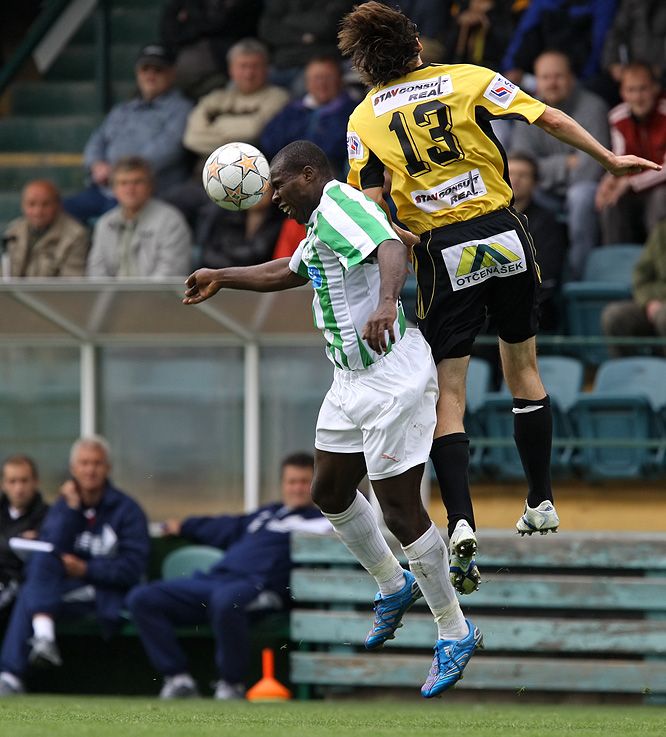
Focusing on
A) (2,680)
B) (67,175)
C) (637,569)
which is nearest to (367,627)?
(637,569)

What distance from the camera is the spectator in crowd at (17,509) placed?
10977mm

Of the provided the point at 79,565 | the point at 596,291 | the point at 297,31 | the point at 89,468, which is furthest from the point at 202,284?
the point at 297,31

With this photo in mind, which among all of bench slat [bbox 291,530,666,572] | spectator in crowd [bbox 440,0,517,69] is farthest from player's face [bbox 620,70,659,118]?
bench slat [bbox 291,530,666,572]

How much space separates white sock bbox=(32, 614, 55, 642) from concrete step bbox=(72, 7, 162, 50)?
6941 mm

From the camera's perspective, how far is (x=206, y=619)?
34.9ft

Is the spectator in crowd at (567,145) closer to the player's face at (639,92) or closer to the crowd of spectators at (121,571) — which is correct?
the player's face at (639,92)

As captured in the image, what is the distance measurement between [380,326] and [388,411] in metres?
0.51

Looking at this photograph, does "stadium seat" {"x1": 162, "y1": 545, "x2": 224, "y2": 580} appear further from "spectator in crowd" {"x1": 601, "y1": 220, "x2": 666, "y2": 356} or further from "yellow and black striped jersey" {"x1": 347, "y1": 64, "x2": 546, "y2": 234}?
"yellow and black striped jersey" {"x1": 347, "y1": 64, "x2": 546, "y2": 234}

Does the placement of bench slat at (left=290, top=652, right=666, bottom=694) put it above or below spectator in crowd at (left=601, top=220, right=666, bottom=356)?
below

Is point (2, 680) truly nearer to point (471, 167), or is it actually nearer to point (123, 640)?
point (123, 640)

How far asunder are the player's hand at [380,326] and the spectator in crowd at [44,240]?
6.32 metres

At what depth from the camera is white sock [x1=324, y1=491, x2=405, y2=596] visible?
6.95 m

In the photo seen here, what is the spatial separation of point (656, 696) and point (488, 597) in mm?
1219

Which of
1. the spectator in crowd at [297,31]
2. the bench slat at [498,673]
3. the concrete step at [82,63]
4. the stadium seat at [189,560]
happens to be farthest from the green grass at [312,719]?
the concrete step at [82,63]
